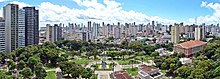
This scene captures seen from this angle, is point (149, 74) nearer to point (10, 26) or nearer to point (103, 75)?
point (103, 75)

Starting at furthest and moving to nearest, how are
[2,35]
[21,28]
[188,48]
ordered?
[21,28] < [2,35] < [188,48]

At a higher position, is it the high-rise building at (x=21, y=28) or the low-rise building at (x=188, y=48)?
the high-rise building at (x=21, y=28)

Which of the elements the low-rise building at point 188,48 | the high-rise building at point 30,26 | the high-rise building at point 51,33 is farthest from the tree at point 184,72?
the high-rise building at point 51,33

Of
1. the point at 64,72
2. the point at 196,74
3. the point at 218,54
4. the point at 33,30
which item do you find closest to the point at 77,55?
the point at 33,30

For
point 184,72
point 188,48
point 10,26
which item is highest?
point 10,26

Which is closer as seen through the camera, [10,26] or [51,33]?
[10,26]

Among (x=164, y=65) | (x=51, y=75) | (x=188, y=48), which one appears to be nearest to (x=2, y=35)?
(x=51, y=75)

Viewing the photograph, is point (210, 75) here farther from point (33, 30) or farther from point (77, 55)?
point (33, 30)

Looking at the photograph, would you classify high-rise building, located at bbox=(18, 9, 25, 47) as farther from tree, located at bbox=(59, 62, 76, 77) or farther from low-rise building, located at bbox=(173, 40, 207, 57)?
low-rise building, located at bbox=(173, 40, 207, 57)

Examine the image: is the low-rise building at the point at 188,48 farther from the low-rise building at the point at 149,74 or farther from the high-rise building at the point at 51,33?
the high-rise building at the point at 51,33
